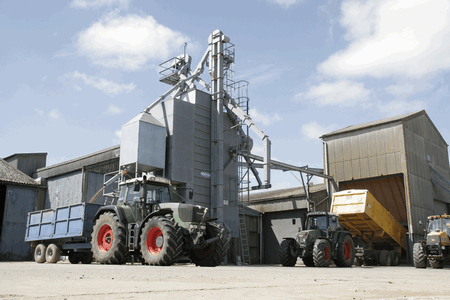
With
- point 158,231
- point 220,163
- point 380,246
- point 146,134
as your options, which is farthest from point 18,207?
point 380,246

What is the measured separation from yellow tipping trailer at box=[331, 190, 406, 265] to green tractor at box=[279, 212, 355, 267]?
2.64m

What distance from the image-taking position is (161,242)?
11.6m

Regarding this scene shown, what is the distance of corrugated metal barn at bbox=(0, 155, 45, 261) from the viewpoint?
23781 millimetres

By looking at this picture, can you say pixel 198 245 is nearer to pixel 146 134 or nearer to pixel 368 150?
pixel 146 134

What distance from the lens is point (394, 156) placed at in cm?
2536

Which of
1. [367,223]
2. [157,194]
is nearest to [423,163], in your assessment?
[367,223]

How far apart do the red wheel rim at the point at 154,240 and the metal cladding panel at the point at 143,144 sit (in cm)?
670

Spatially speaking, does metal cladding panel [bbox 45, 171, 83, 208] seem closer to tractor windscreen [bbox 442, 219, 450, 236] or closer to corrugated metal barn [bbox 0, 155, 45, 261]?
corrugated metal barn [bbox 0, 155, 45, 261]

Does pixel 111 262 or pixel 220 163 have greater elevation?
pixel 220 163

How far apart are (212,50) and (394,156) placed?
12.5 meters

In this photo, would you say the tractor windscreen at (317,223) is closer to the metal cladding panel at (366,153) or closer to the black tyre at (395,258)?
the black tyre at (395,258)

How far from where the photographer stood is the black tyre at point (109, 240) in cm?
1257

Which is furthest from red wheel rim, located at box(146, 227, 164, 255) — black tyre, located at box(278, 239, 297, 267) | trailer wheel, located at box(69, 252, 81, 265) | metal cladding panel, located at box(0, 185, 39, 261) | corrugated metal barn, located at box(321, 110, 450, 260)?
corrugated metal barn, located at box(321, 110, 450, 260)

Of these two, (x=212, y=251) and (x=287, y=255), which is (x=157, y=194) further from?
(x=287, y=255)
